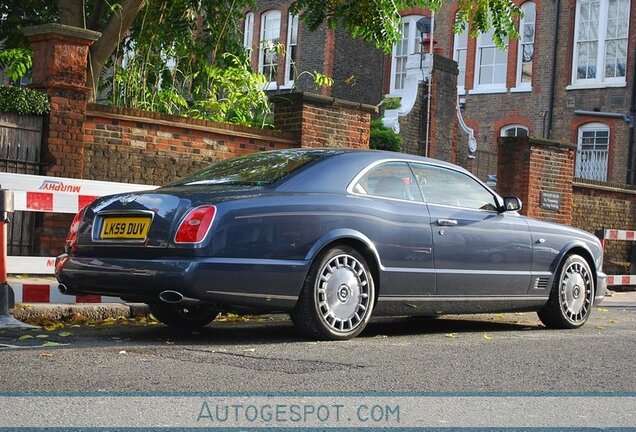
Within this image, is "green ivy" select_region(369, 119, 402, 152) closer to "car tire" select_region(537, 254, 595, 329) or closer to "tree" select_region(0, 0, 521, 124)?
"tree" select_region(0, 0, 521, 124)

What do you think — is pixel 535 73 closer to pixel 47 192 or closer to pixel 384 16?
pixel 384 16

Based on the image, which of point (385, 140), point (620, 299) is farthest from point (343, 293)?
point (385, 140)

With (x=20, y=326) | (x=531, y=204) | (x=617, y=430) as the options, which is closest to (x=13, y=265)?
(x=20, y=326)

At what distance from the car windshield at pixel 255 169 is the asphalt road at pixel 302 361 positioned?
3.75 feet

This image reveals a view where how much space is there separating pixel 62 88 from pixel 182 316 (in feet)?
12.8

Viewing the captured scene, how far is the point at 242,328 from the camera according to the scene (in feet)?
27.9

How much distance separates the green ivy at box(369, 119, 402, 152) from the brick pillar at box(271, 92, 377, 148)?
7.79 metres

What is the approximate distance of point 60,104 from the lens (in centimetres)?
1110

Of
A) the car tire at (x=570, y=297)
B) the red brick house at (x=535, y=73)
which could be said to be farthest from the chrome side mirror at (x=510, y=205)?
the red brick house at (x=535, y=73)

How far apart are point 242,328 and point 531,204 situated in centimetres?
991

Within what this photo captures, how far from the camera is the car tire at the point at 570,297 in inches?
373

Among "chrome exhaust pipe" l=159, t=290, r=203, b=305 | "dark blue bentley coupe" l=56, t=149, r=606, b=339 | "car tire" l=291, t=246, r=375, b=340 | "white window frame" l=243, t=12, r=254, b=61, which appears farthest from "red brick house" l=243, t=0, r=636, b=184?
"chrome exhaust pipe" l=159, t=290, r=203, b=305

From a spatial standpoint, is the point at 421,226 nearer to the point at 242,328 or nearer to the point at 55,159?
the point at 242,328

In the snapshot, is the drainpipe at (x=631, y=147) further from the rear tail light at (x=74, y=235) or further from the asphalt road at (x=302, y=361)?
the rear tail light at (x=74, y=235)
